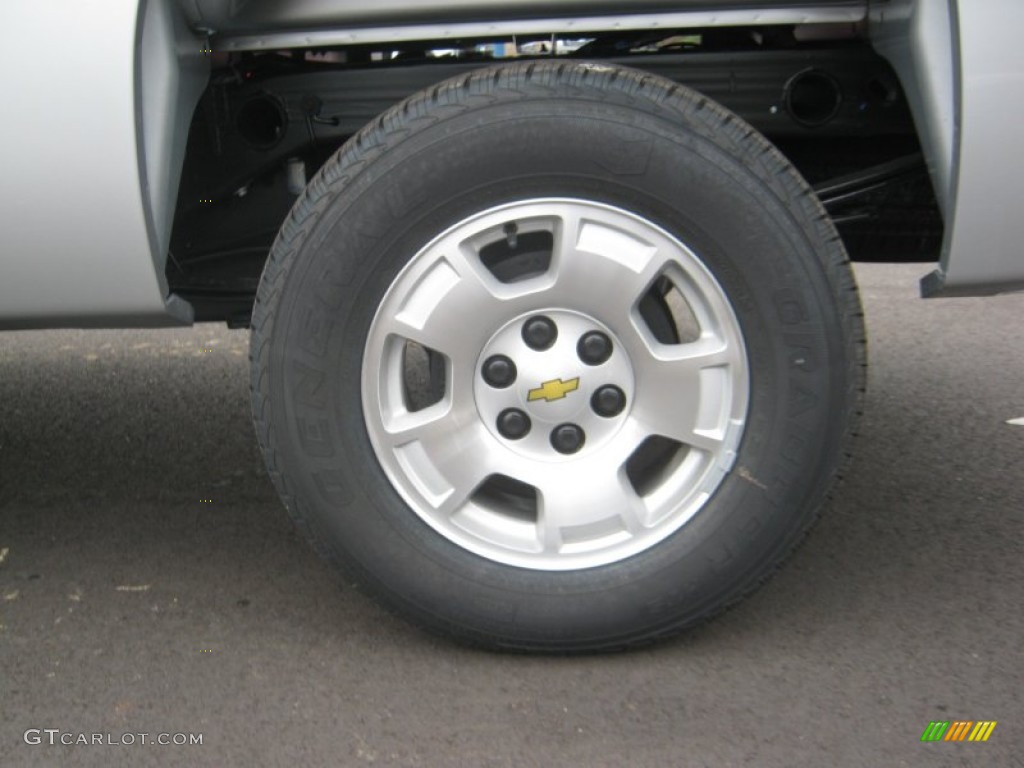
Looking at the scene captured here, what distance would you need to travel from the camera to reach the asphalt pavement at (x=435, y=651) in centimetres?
199

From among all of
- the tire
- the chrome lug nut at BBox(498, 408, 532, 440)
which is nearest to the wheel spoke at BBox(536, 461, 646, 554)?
the tire

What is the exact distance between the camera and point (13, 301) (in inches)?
85.4

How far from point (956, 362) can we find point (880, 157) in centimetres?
191

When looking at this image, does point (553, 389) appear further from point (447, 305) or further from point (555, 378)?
point (447, 305)

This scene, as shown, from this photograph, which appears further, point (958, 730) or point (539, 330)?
point (539, 330)

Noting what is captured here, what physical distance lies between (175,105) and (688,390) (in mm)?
1071

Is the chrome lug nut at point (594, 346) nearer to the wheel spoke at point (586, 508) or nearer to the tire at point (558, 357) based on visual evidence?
the tire at point (558, 357)

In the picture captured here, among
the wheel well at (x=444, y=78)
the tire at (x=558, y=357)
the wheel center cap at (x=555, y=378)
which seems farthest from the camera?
the wheel well at (x=444, y=78)

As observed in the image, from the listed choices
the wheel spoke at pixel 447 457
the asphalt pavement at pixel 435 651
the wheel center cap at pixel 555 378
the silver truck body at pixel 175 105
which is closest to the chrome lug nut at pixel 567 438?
the wheel center cap at pixel 555 378

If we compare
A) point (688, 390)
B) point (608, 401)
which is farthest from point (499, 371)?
point (688, 390)

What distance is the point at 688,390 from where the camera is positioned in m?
2.17

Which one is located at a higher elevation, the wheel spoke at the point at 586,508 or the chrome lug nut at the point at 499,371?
the chrome lug nut at the point at 499,371

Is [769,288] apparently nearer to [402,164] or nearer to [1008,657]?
[402,164]

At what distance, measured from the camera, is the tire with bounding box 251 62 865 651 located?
2088 millimetres
